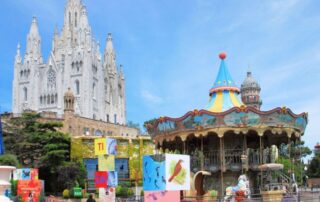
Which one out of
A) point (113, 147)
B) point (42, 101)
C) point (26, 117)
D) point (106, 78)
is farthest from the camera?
point (106, 78)

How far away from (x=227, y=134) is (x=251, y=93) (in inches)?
2823

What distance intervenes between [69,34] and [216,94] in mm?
67316

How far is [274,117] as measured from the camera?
68.5 feet

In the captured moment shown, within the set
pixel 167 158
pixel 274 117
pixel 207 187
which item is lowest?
pixel 207 187

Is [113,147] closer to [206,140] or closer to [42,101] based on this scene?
[206,140]

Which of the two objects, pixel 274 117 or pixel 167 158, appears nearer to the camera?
pixel 167 158

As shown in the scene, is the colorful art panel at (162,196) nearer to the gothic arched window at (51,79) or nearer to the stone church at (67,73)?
the stone church at (67,73)

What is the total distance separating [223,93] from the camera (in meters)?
23.6

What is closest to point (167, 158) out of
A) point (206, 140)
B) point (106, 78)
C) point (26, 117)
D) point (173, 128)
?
point (173, 128)

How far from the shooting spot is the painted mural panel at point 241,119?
20538 mm

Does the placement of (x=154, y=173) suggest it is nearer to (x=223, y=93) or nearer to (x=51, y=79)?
(x=223, y=93)

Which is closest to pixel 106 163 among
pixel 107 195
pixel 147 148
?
pixel 107 195

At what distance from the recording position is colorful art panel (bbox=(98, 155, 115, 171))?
2364 centimetres

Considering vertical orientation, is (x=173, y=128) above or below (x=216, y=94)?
below
